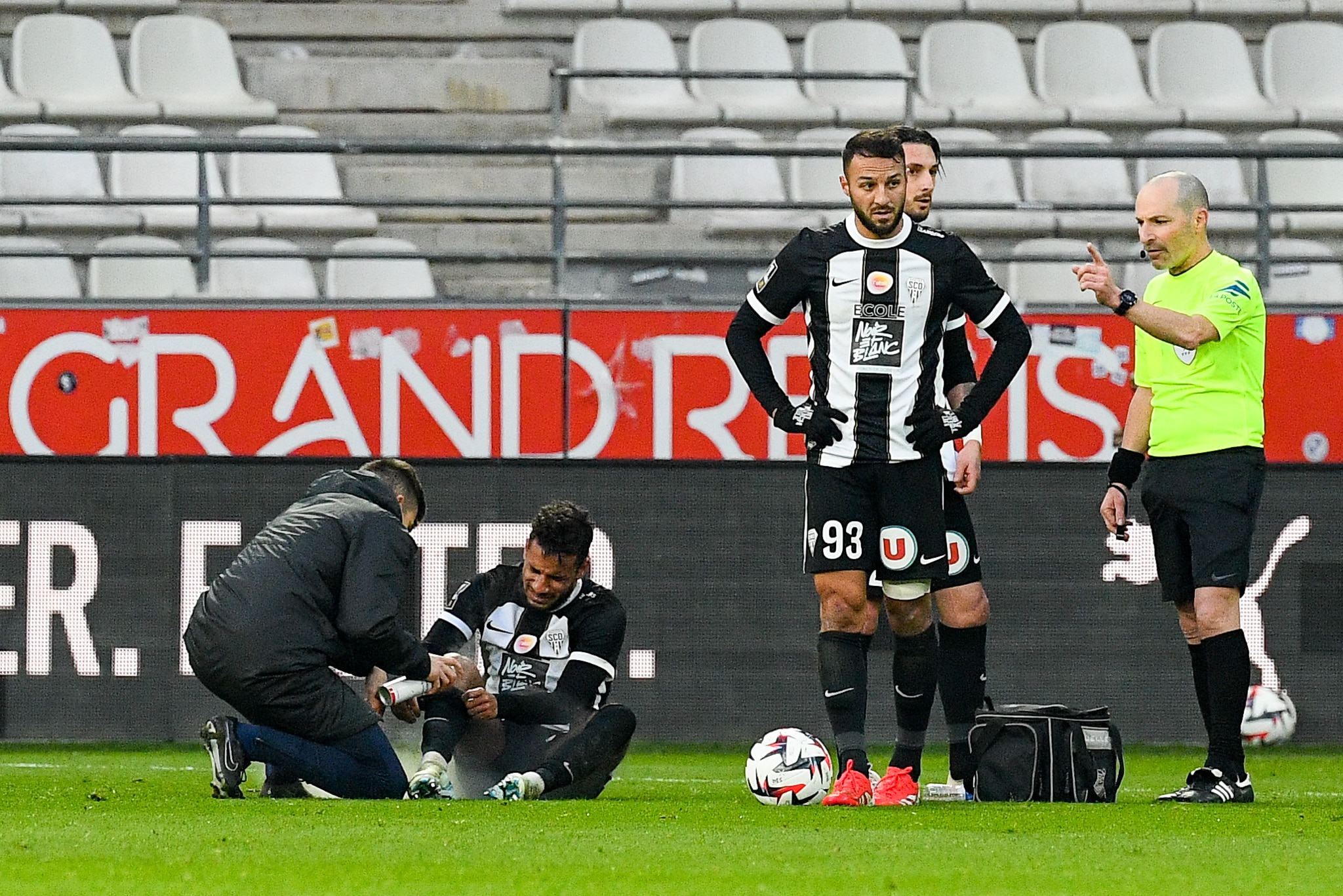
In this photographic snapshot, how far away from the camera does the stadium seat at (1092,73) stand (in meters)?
15.1

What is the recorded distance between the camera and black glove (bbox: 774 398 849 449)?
6055 mm

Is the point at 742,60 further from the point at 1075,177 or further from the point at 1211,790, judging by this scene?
the point at 1211,790

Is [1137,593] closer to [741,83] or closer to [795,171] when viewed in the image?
[795,171]

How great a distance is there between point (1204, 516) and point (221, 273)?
7917 mm

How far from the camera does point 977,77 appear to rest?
15.2m

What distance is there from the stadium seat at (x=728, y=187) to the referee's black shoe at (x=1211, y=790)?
767 centimetres

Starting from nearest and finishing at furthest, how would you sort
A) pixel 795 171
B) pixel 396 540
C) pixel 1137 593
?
pixel 396 540, pixel 1137 593, pixel 795 171

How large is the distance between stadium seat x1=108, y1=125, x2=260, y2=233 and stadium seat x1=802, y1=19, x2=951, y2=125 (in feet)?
13.5

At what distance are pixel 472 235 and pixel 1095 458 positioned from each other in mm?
4987

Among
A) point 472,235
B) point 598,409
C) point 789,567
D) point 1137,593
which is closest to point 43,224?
point 472,235

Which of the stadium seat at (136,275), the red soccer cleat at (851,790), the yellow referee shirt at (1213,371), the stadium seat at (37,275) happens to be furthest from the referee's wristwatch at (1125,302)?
the stadium seat at (37,275)

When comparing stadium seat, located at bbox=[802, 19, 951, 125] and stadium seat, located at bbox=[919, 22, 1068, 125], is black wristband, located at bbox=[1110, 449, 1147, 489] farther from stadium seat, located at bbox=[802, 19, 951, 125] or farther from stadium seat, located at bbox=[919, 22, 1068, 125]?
stadium seat, located at bbox=[919, 22, 1068, 125]

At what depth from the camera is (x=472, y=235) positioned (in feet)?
45.9

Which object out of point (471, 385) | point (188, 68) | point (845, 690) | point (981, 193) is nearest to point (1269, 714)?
point (845, 690)
